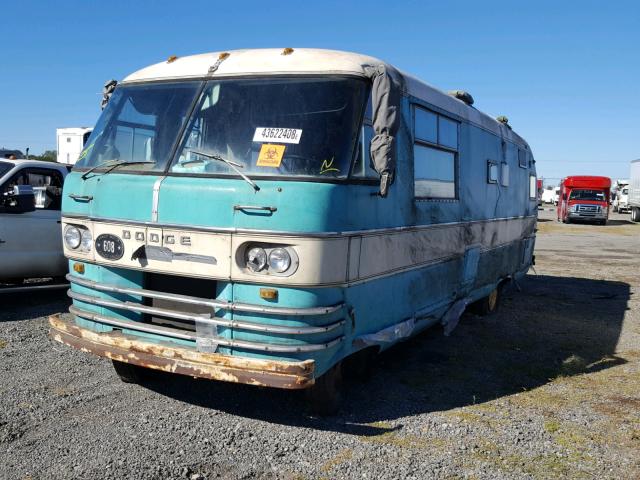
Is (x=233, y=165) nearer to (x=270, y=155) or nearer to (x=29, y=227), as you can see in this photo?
(x=270, y=155)

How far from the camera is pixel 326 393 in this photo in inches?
194

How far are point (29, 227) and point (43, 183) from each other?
4.06 feet

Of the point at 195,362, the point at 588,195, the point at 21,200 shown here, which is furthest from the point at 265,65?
the point at 588,195

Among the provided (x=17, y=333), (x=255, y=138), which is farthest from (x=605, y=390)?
(x=17, y=333)

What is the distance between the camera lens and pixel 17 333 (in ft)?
24.1

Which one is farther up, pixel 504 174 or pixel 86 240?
pixel 504 174

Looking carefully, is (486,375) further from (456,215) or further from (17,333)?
(17,333)

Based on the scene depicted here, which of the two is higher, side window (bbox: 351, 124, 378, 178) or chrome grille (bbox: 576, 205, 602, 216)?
side window (bbox: 351, 124, 378, 178)

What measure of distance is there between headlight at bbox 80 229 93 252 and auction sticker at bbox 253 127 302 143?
1.58m

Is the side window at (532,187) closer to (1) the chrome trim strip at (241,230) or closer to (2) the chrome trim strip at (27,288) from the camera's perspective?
(1) the chrome trim strip at (241,230)

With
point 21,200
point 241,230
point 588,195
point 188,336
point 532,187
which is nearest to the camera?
point 241,230

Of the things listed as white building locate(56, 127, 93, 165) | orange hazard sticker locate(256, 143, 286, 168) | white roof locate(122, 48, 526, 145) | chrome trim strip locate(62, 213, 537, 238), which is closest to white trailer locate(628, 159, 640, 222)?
white building locate(56, 127, 93, 165)

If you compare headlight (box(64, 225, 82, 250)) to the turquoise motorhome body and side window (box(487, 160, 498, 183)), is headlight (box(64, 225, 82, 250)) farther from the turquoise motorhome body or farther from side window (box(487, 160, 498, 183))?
side window (box(487, 160, 498, 183))

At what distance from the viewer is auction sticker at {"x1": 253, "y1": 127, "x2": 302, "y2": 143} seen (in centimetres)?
460
